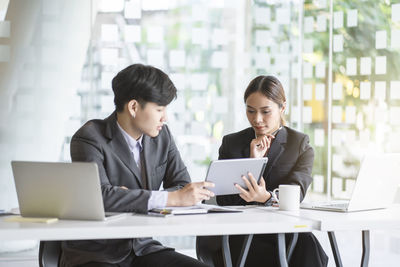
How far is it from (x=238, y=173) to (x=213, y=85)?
9.87 feet

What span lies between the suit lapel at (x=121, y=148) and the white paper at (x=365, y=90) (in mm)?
3658

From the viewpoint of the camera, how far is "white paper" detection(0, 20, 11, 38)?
17.2ft

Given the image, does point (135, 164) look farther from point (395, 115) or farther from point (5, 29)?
point (395, 115)

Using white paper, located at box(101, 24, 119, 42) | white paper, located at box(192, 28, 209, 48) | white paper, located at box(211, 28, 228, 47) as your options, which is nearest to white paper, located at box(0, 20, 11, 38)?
white paper, located at box(101, 24, 119, 42)

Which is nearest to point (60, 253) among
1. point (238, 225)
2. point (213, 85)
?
point (238, 225)

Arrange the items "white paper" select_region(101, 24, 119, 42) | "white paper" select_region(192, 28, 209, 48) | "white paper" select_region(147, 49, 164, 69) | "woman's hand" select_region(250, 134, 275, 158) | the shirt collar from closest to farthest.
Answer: the shirt collar < "woman's hand" select_region(250, 134, 275, 158) < "white paper" select_region(101, 24, 119, 42) < "white paper" select_region(147, 49, 164, 69) < "white paper" select_region(192, 28, 209, 48)

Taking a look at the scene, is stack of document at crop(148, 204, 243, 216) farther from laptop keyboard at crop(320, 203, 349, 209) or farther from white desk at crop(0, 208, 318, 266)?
laptop keyboard at crop(320, 203, 349, 209)

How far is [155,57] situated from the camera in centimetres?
566

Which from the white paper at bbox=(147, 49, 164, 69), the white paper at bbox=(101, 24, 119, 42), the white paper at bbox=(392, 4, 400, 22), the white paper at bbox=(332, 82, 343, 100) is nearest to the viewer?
the white paper at bbox=(101, 24, 119, 42)

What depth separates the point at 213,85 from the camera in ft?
19.1

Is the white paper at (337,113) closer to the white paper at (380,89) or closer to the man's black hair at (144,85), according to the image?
the white paper at (380,89)

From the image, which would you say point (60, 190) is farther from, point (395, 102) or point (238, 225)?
point (395, 102)

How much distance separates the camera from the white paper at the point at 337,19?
608 centimetres

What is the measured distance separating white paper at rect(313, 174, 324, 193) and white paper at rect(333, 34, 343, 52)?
48.0 inches
